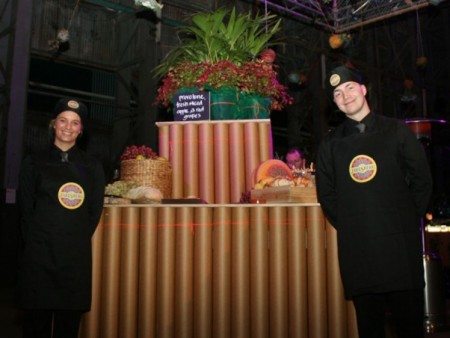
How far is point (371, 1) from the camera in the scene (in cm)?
1007

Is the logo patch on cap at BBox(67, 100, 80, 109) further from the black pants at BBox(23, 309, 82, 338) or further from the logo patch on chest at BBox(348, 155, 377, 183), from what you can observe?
the logo patch on chest at BBox(348, 155, 377, 183)

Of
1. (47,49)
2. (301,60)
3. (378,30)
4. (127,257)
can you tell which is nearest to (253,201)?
(127,257)

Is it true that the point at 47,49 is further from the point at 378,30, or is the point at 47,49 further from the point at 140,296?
the point at 378,30

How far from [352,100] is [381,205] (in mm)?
521

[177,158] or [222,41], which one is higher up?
[222,41]

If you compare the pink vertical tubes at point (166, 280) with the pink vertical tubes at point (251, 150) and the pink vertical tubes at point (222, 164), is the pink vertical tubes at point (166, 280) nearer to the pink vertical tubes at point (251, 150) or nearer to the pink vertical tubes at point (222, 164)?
the pink vertical tubes at point (222, 164)

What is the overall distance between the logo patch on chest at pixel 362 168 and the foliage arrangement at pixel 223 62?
1395 mm

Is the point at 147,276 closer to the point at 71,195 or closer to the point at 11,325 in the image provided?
the point at 71,195

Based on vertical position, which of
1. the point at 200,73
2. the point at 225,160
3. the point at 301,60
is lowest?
the point at 225,160

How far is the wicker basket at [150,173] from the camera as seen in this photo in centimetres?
314

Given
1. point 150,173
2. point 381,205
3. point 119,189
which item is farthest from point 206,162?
point 381,205

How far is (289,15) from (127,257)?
1008 cm

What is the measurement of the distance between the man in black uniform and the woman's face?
1.36 meters

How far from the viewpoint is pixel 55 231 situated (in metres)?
2.45
